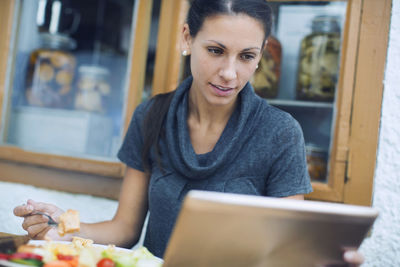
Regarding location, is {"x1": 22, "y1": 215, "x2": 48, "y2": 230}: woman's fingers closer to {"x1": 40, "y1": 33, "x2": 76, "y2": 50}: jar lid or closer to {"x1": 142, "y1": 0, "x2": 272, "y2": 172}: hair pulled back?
{"x1": 142, "y1": 0, "x2": 272, "y2": 172}: hair pulled back

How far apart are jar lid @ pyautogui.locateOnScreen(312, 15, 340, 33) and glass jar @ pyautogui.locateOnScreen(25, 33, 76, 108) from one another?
1.30 meters

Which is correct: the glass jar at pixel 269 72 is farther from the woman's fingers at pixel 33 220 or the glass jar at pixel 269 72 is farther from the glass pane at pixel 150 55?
the woman's fingers at pixel 33 220

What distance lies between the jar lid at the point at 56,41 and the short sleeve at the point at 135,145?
1023 mm

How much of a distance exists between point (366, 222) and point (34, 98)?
1794 millimetres

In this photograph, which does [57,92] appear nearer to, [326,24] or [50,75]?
[50,75]

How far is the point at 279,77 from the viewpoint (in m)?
1.58

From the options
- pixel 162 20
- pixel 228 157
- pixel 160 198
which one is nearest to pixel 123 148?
pixel 160 198

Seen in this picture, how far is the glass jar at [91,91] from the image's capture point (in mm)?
1984

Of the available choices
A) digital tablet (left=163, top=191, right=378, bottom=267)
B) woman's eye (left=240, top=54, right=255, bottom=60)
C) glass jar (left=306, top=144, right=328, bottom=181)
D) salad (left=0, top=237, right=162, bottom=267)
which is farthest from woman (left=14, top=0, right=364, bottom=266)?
digital tablet (left=163, top=191, right=378, bottom=267)

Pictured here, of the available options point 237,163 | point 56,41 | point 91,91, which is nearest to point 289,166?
point 237,163

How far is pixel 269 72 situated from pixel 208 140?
52cm

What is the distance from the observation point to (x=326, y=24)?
1.50 metres

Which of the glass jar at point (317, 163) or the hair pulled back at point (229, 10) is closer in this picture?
the hair pulled back at point (229, 10)

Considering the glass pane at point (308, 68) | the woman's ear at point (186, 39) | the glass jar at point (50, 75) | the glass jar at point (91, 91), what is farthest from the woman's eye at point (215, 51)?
the glass jar at point (50, 75)
